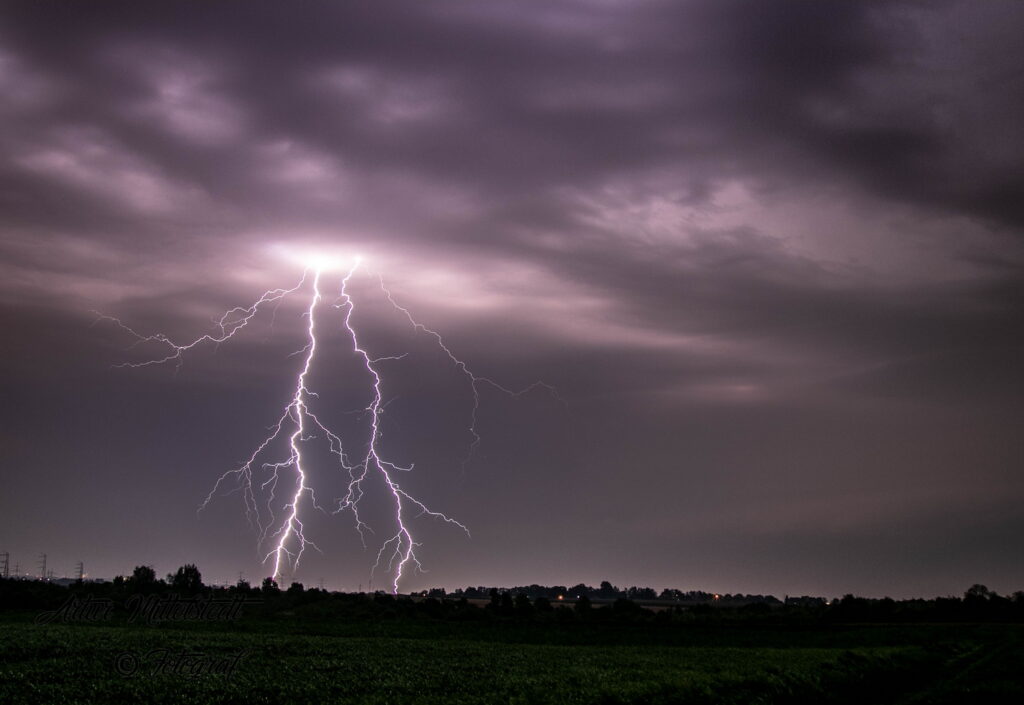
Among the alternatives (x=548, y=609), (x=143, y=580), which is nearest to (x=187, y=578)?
(x=143, y=580)

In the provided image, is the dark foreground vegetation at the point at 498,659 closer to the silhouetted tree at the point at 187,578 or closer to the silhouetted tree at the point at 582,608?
the silhouetted tree at the point at 582,608

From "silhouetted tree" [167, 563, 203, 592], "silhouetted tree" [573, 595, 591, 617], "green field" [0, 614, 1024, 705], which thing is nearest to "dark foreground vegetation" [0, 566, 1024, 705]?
"green field" [0, 614, 1024, 705]

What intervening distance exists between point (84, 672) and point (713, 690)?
76.9 feet

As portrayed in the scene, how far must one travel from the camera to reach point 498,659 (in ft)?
156

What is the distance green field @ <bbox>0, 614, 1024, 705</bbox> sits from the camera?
101 feet

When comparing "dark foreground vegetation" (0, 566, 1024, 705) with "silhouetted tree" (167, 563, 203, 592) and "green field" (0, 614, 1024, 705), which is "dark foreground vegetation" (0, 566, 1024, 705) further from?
"silhouetted tree" (167, 563, 203, 592)

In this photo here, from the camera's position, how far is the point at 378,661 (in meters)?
44.1

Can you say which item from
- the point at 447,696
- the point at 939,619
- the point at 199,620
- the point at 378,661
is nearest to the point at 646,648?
the point at 378,661

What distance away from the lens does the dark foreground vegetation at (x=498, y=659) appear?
3147 cm

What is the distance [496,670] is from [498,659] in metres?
6.03

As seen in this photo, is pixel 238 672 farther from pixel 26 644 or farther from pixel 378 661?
pixel 26 644

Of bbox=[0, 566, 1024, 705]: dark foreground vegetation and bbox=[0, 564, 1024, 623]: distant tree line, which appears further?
bbox=[0, 564, 1024, 623]: distant tree line

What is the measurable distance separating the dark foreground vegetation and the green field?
0.40 ft

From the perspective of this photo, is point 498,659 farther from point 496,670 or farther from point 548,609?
point 548,609
